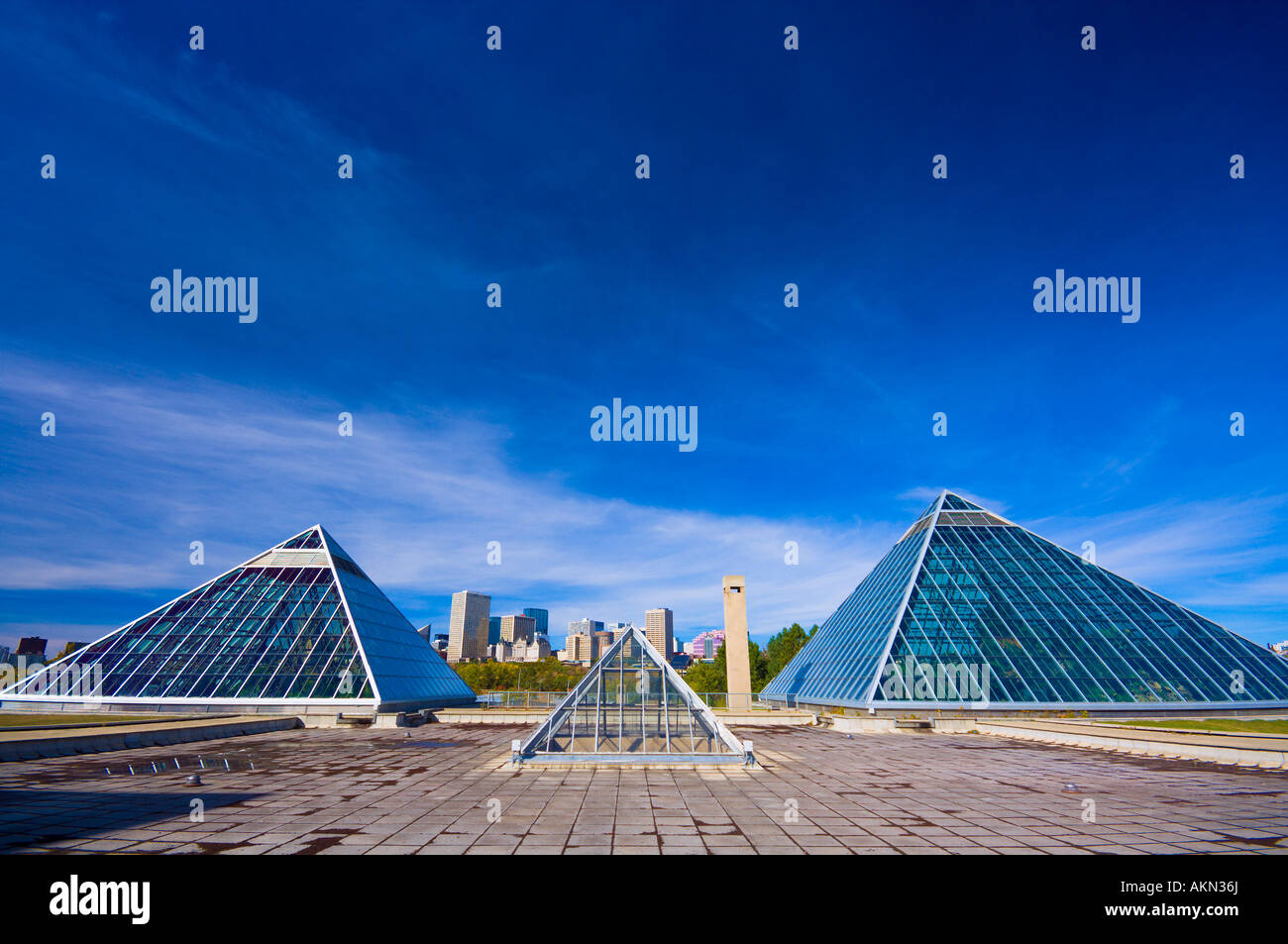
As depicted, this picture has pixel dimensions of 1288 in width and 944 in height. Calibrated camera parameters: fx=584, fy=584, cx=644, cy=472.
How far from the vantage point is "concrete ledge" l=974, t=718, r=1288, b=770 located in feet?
73.5

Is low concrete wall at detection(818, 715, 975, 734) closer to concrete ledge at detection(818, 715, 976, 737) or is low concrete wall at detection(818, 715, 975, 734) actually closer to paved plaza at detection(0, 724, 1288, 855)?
concrete ledge at detection(818, 715, 976, 737)

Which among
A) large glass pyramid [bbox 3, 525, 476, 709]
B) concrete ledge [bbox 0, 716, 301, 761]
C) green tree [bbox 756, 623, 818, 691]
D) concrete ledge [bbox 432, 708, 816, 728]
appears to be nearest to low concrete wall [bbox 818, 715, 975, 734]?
concrete ledge [bbox 432, 708, 816, 728]

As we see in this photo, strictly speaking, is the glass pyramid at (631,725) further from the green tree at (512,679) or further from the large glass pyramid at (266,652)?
the green tree at (512,679)

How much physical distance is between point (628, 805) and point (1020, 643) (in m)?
38.9

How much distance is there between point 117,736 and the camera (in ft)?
84.0

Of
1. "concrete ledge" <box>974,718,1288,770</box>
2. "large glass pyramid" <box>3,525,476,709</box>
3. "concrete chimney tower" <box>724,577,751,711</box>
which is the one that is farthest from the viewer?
"concrete chimney tower" <box>724,577,751,711</box>

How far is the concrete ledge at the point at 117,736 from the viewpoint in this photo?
22.8m

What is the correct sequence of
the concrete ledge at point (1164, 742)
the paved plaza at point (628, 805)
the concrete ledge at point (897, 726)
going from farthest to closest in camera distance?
the concrete ledge at point (897, 726) → the concrete ledge at point (1164, 742) → the paved plaza at point (628, 805)

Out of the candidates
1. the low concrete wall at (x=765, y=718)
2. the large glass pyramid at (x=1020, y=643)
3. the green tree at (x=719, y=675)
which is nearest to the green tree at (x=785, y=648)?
the green tree at (x=719, y=675)

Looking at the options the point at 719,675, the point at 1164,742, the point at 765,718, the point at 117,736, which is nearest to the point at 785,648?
the point at 719,675

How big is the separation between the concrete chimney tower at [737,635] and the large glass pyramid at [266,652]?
80.0 ft

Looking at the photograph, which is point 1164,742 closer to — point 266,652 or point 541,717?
point 541,717

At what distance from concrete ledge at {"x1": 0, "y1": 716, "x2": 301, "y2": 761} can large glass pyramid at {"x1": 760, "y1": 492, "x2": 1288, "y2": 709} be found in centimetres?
3849
